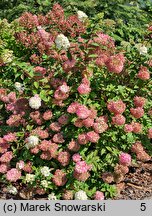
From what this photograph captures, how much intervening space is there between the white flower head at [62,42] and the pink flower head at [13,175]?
112 cm

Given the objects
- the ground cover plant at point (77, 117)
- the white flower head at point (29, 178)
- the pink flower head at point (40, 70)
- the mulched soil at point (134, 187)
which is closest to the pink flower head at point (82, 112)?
the ground cover plant at point (77, 117)

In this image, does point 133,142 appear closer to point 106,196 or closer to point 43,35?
point 106,196

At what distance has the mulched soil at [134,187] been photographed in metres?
4.32

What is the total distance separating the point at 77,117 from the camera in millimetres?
4062

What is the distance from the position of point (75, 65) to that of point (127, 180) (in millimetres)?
1267

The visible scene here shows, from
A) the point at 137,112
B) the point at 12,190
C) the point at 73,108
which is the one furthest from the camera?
the point at 12,190

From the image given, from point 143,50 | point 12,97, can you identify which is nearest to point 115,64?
point 143,50

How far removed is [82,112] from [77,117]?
134 millimetres

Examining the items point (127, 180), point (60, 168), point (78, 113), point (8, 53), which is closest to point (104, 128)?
point (78, 113)

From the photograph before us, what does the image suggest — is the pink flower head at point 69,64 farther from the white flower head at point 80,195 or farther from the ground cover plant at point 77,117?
the white flower head at point 80,195

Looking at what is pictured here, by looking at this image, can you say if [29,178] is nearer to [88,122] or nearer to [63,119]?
[63,119]

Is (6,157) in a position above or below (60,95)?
below

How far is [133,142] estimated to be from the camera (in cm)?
426

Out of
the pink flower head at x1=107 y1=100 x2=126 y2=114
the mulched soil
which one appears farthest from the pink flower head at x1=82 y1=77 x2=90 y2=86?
the mulched soil
